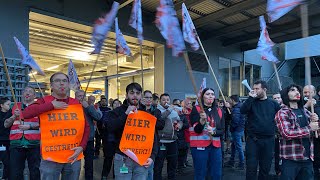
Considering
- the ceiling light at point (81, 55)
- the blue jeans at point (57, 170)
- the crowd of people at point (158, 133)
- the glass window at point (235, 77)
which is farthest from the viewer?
the glass window at point (235, 77)

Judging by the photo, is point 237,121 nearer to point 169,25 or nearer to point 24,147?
point 169,25

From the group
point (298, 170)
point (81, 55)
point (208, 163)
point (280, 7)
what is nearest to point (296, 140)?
point (298, 170)

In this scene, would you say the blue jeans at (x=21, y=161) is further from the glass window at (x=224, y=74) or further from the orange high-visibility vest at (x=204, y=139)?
the glass window at (x=224, y=74)

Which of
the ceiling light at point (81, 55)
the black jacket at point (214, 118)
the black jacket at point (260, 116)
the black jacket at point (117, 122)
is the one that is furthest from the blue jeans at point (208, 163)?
the ceiling light at point (81, 55)

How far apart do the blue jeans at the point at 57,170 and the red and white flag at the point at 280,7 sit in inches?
123

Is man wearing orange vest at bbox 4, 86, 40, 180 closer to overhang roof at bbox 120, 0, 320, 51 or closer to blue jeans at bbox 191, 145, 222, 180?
blue jeans at bbox 191, 145, 222, 180

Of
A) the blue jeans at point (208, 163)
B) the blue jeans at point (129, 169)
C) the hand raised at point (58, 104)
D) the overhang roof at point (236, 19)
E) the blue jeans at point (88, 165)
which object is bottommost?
the blue jeans at point (88, 165)

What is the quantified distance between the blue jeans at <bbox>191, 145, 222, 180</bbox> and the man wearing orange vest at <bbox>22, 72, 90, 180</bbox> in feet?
6.87

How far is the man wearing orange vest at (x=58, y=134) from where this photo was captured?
3520 mm

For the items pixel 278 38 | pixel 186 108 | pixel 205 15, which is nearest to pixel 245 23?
pixel 205 15

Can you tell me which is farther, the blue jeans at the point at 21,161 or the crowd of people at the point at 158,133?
the blue jeans at the point at 21,161

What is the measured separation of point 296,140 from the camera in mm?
4312

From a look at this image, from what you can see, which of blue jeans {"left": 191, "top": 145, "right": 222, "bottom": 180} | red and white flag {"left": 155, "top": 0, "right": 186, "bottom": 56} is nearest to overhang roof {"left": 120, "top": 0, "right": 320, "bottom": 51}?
red and white flag {"left": 155, "top": 0, "right": 186, "bottom": 56}

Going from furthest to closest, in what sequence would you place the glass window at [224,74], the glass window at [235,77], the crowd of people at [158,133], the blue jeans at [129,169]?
the glass window at [235,77] → the glass window at [224,74] → the blue jeans at [129,169] → the crowd of people at [158,133]
